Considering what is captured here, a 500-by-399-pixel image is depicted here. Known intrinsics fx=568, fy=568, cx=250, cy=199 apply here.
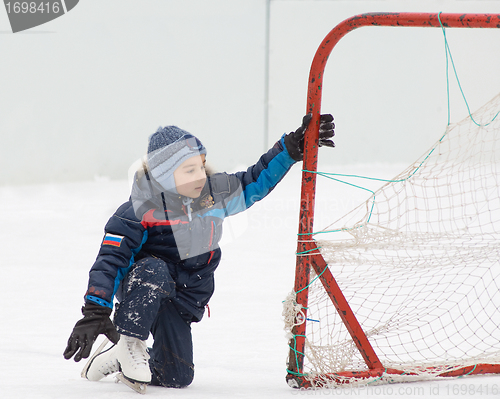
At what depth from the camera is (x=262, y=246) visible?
399cm

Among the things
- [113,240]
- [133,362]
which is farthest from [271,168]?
[133,362]

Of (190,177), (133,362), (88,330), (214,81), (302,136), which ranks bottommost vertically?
(133,362)

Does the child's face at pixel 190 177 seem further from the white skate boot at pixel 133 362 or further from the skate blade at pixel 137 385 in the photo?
the skate blade at pixel 137 385

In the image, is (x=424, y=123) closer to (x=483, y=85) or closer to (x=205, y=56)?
(x=483, y=85)

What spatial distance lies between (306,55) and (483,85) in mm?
2404

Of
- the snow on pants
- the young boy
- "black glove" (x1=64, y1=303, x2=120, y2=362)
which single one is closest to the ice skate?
the young boy

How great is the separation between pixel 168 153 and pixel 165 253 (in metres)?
0.29

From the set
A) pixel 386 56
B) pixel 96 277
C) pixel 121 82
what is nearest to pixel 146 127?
pixel 121 82

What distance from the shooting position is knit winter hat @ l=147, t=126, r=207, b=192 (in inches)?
64.9

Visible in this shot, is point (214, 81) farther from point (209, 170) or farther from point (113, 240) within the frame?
point (113, 240)

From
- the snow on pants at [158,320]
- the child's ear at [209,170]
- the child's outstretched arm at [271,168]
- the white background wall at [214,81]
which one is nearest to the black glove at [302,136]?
the child's outstretched arm at [271,168]

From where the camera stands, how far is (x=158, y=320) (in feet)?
5.73

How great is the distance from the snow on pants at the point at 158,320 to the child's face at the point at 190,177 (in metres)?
0.22

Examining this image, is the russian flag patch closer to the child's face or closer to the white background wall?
the child's face
